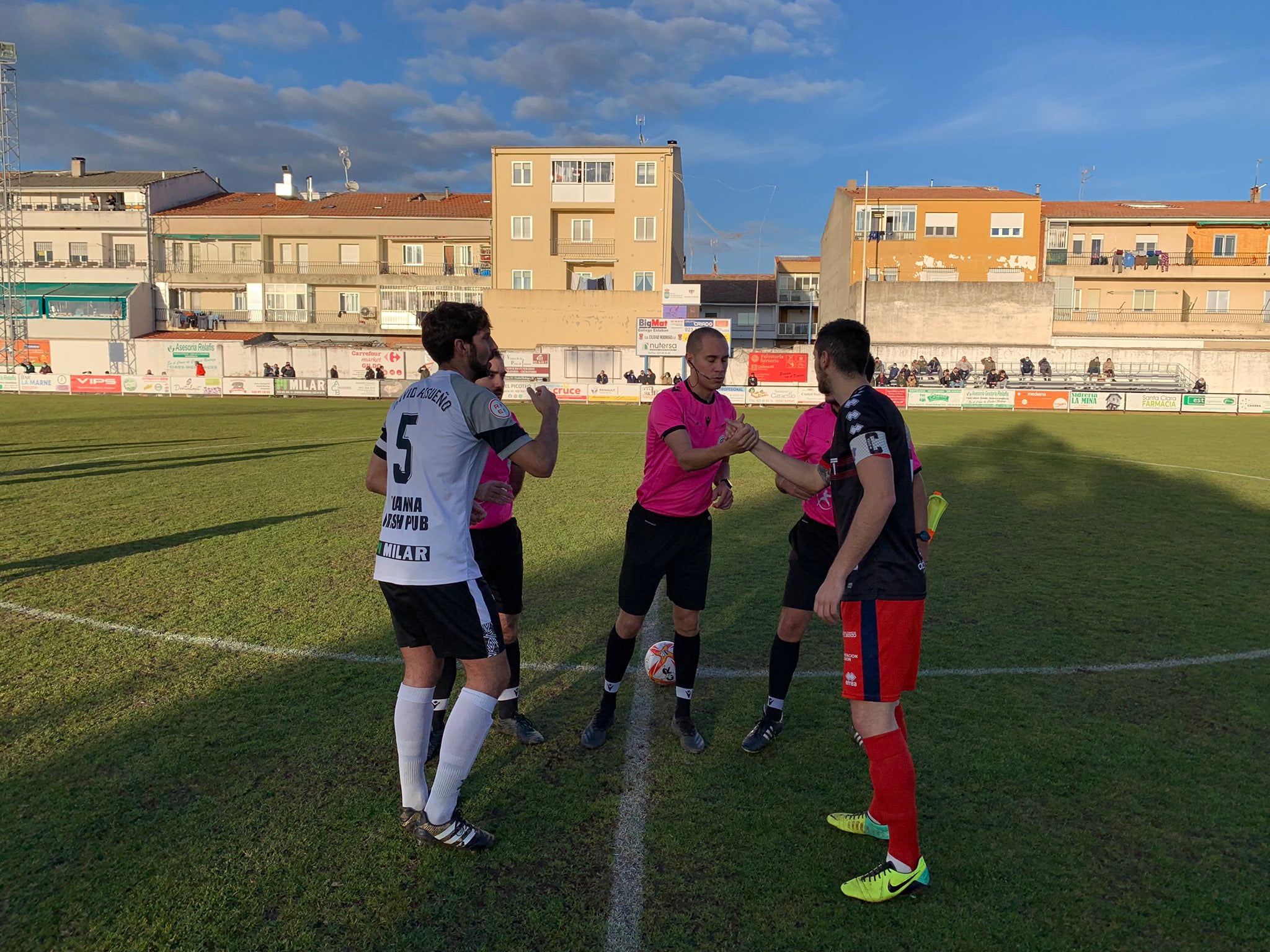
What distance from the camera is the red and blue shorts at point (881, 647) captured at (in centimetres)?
330

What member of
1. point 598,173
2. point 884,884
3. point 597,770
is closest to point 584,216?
point 598,173

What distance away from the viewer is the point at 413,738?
363cm

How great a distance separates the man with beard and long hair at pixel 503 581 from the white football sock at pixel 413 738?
0.84 metres

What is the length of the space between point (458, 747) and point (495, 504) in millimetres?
1368

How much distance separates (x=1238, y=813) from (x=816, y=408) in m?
2.80

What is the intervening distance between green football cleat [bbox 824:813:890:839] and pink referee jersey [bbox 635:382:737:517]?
1.69 m

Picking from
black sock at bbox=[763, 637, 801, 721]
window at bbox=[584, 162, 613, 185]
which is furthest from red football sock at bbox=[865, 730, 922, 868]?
window at bbox=[584, 162, 613, 185]

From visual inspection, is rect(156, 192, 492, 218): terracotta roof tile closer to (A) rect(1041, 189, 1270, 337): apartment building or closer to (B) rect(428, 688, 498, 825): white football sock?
(A) rect(1041, 189, 1270, 337): apartment building

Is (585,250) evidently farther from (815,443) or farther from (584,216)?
(815,443)

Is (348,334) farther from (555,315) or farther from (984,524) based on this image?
(984,524)

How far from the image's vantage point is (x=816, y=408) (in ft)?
16.1

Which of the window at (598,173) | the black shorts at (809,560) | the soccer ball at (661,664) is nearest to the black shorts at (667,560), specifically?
the black shorts at (809,560)

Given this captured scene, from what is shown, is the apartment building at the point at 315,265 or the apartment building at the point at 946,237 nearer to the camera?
the apartment building at the point at 946,237

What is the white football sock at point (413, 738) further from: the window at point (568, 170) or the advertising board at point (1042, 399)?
the window at point (568, 170)
